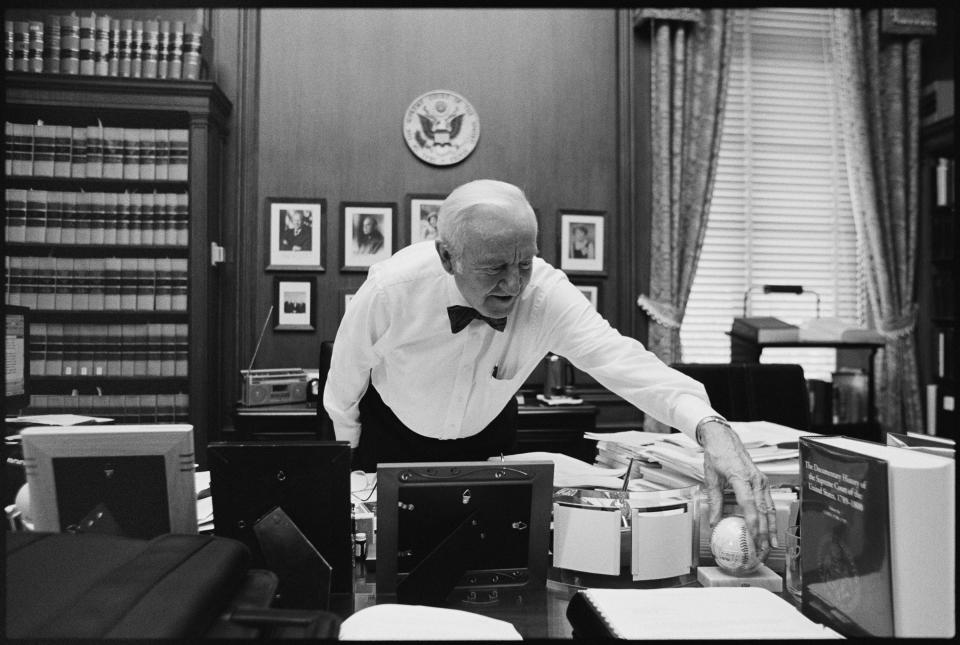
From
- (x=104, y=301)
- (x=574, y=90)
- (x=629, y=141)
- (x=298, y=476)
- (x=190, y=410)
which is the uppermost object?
(x=574, y=90)

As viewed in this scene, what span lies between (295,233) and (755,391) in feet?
7.83

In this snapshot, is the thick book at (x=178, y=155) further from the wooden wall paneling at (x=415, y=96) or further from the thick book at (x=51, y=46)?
the thick book at (x=51, y=46)

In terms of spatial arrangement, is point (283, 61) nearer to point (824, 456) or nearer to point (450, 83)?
point (450, 83)

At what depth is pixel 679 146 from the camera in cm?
359

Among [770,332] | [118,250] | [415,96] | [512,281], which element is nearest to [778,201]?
[770,332]

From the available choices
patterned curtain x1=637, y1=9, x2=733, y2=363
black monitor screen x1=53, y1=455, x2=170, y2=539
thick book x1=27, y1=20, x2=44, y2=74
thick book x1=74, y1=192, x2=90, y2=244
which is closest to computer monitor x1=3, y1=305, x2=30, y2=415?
thick book x1=74, y1=192, x2=90, y2=244

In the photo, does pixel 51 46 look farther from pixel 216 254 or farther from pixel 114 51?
pixel 216 254

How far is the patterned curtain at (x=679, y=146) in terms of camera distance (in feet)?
11.7

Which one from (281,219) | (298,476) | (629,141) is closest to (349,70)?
(281,219)

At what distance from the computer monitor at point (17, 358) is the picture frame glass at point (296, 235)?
140cm

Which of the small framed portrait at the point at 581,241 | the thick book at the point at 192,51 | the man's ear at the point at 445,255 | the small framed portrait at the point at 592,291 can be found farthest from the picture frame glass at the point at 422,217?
the man's ear at the point at 445,255

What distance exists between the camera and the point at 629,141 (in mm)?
3633

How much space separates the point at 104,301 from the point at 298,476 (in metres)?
2.71

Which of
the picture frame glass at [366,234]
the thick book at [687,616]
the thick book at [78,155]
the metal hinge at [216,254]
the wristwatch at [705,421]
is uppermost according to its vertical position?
the thick book at [78,155]
